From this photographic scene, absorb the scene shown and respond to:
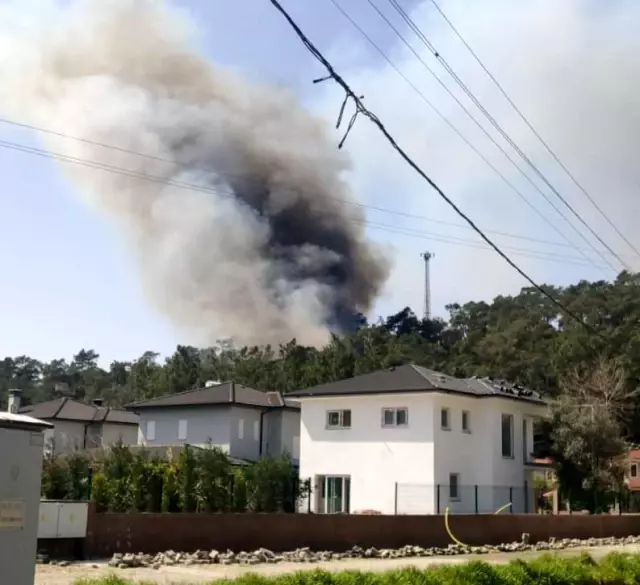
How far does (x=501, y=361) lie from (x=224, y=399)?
114ft

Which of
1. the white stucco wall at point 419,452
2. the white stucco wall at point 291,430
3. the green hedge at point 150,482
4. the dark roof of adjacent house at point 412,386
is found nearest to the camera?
the green hedge at point 150,482

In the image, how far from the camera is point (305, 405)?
3769cm

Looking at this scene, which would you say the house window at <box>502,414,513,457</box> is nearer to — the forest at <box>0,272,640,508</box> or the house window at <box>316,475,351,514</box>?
the forest at <box>0,272,640,508</box>

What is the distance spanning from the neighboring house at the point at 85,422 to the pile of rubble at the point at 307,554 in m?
30.0

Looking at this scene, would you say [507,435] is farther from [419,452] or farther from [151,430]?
[151,430]

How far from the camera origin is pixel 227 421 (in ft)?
137

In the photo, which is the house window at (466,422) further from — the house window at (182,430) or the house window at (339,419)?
the house window at (182,430)

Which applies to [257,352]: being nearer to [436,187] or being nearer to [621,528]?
[621,528]

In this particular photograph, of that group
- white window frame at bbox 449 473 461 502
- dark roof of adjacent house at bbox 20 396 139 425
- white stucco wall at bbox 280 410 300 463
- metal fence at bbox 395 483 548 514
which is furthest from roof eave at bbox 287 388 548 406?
dark roof of adjacent house at bbox 20 396 139 425

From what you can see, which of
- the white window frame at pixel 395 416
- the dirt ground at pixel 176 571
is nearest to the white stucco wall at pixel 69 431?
the white window frame at pixel 395 416

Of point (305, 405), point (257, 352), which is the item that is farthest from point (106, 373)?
point (305, 405)

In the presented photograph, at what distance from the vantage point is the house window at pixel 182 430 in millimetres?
43219

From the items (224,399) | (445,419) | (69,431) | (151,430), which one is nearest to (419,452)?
(445,419)

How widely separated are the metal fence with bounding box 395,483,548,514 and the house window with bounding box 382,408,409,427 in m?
2.66
